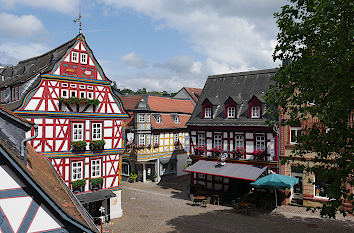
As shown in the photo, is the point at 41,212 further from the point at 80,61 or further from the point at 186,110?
the point at 186,110

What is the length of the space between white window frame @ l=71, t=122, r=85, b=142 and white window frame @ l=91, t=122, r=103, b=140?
74cm

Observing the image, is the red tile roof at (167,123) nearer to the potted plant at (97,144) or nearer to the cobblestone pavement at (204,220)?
the cobblestone pavement at (204,220)

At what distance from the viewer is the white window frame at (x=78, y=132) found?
65.9 feet

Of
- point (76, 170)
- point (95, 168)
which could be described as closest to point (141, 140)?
point (95, 168)

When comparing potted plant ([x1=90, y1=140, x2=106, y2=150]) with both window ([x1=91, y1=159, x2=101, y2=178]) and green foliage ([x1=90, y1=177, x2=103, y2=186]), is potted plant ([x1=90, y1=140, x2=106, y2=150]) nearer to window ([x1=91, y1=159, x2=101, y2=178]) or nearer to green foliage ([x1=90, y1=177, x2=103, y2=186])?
window ([x1=91, y1=159, x2=101, y2=178])

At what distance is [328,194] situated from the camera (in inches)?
364

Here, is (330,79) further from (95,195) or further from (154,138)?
(154,138)

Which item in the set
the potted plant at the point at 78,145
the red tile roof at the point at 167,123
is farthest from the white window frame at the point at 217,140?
the potted plant at the point at 78,145

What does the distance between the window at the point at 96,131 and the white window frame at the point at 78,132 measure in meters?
0.79

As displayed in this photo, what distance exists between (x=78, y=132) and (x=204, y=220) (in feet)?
35.2

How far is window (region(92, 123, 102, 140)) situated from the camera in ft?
68.9

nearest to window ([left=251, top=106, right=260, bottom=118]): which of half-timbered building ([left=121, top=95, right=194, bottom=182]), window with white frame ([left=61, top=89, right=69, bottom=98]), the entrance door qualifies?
the entrance door

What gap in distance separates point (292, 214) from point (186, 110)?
73.3 ft

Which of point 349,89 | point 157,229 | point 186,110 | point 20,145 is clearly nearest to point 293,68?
point 349,89
